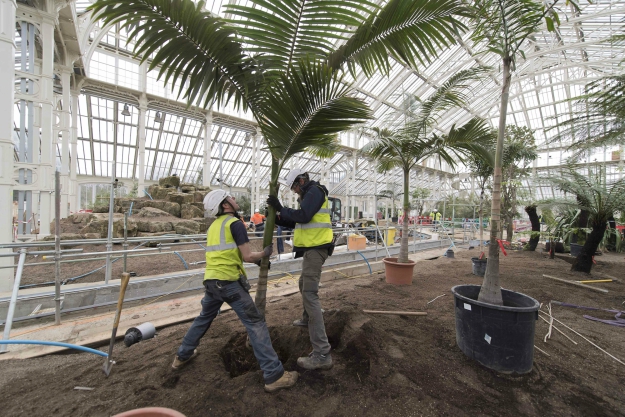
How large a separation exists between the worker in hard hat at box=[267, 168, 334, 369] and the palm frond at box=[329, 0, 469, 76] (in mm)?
1129

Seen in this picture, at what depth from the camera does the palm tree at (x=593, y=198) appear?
19.5ft

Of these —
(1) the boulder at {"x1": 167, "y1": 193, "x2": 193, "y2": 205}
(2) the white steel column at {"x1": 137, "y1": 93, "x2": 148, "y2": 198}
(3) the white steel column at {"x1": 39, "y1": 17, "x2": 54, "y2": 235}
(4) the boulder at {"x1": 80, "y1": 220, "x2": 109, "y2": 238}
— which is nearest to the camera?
(3) the white steel column at {"x1": 39, "y1": 17, "x2": 54, "y2": 235}

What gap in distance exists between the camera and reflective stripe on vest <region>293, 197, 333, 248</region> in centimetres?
263

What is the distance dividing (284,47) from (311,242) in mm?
1656

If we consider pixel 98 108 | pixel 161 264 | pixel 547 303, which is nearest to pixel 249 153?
pixel 98 108

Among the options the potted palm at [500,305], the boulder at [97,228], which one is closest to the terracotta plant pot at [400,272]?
the potted palm at [500,305]

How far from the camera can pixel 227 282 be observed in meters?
2.29

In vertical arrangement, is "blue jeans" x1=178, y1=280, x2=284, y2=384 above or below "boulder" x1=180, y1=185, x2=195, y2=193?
below

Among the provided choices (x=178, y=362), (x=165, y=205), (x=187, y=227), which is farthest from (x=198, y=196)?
(x=178, y=362)

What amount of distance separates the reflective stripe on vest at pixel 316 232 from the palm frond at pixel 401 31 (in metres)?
1.35

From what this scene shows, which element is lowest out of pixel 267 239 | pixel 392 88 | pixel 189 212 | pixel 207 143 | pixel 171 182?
pixel 189 212

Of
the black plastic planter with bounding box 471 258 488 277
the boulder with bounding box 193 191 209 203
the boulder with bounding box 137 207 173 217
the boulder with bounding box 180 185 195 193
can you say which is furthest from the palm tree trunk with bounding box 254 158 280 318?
the boulder with bounding box 180 185 195 193

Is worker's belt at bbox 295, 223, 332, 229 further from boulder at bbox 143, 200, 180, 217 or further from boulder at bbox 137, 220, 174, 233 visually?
boulder at bbox 143, 200, 180, 217

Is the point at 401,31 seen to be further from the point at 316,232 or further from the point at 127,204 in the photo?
the point at 127,204
